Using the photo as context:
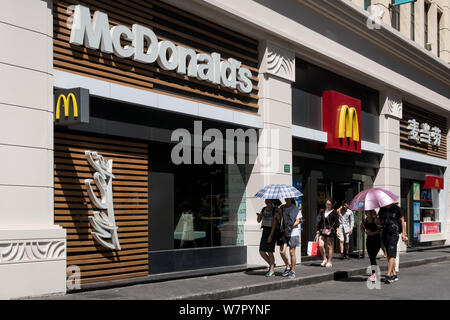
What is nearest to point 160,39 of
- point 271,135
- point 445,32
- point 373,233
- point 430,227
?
point 271,135

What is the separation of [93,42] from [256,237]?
640 centimetres

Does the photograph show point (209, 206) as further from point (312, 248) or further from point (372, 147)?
point (372, 147)

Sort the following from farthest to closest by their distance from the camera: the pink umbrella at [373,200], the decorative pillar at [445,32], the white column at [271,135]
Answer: the decorative pillar at [445,32] → the white column at [271,135] → the pink umbrella at [373,200]

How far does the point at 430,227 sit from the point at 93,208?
1836 cm

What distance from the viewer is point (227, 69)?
1438cm

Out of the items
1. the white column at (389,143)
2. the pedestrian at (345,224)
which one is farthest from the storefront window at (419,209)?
the pedestrian at (345,224)

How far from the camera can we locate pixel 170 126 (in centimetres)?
1275

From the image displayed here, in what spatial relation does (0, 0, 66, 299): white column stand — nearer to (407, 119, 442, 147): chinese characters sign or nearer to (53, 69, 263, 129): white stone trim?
(53, 69, 263, 129): white stone trim

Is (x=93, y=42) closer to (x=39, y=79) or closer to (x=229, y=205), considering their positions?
(x=39, y=79)

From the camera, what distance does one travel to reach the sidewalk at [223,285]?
997cm

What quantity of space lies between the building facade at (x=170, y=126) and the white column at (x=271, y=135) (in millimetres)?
37

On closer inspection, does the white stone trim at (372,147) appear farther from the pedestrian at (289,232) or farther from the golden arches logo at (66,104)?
the golden arches logo at (66,104)

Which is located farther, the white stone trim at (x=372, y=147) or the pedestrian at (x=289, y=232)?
the white stone trim at (x=372, y=147)
